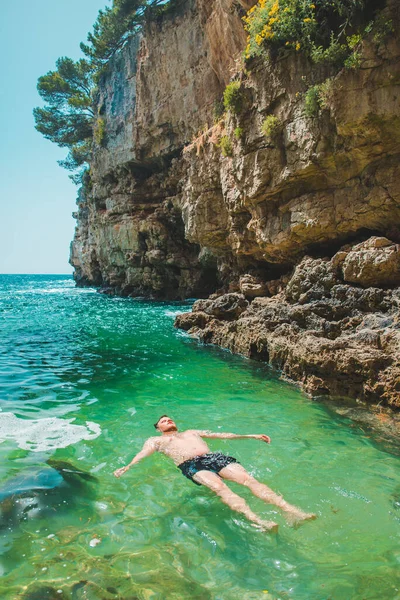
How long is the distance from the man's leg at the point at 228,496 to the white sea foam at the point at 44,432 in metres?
2.50

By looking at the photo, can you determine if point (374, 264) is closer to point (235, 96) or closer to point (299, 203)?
point (299, 203)

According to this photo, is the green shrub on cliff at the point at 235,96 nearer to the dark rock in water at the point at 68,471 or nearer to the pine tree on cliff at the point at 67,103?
the dark rock in water at the point at 68,471

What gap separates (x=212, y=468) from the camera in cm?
473

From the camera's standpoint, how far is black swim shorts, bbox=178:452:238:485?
4.72 meters

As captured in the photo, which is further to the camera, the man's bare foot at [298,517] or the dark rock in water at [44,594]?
the man's bare foot at [298,517]

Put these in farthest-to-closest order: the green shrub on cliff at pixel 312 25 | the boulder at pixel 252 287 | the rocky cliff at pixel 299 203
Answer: the boulder at pixel 252 287
the green shrub on cliff at pixel 312 25
the rocky cliff at pixel 299 203

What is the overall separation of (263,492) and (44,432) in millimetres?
4181

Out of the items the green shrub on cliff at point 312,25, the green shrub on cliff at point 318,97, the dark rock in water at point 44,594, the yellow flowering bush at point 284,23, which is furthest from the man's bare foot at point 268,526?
the yellow flowering bush at point 284,23

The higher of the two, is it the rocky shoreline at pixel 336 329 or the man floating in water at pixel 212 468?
the rocky shoreline at pixel 336 329

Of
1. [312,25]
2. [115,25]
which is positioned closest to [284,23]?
[312,25]

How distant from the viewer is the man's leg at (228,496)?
3746 mm

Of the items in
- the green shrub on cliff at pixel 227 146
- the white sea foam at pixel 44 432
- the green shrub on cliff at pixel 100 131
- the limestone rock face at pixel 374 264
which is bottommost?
the white sea foam at pixel 44 432

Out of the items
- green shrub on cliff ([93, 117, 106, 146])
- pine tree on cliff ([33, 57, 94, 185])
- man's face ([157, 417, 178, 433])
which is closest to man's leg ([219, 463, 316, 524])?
man's face ([157, 417, 178, 433])

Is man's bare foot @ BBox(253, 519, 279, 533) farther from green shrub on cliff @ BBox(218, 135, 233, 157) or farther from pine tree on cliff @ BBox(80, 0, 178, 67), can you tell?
pine tree on cliff @ BBox(80, 0, 178, 67)
